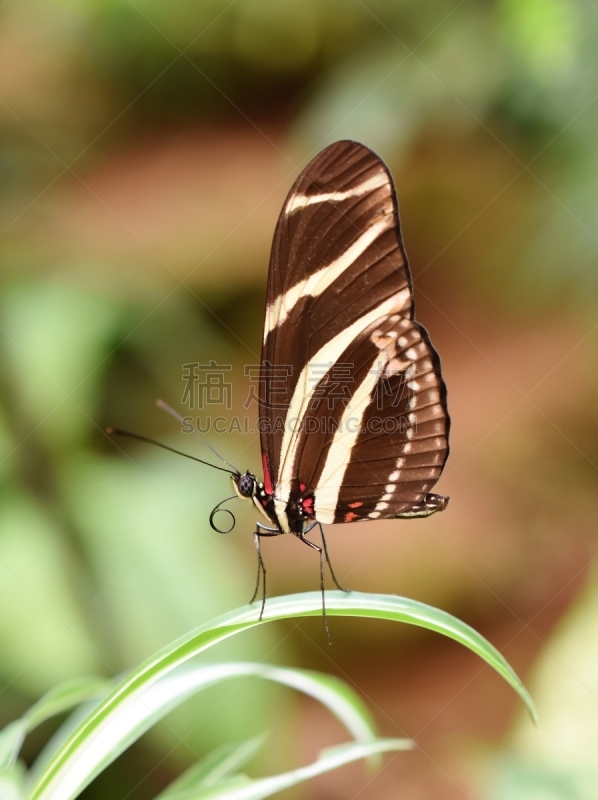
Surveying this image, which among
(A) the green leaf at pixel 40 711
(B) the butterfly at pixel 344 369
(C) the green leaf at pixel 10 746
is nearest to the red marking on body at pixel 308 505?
(B) the butterfly at pixel 344 369

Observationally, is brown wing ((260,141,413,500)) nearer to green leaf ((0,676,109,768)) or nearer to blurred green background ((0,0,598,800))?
green leaf ((0,676,109,768))

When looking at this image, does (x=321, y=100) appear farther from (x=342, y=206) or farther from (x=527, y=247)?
(x=342, y=206)

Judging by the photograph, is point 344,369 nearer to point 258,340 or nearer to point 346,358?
point 346,358

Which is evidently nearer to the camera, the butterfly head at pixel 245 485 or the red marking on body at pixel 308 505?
the butterfly head at pixel 245 485

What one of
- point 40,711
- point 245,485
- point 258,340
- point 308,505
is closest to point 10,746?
point 40,711

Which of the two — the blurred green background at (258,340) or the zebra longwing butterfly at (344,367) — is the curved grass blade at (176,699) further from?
the blurred green background at (258,340)

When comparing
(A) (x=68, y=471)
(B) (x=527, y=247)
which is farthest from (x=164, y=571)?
(B) (x=527, y=247)
